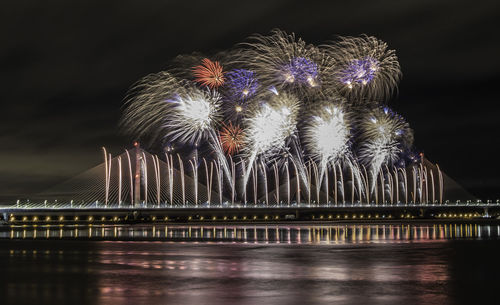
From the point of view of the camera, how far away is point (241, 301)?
1661cm

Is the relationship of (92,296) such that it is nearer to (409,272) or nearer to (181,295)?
(181,295)

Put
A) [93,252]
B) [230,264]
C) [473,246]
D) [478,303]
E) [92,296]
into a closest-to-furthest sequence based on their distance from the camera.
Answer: [478,303], [92,296], [230,264], [93,252], [473,246]

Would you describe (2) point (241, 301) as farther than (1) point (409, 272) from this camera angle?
No

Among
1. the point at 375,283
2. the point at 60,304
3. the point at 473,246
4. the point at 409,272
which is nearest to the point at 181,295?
the point at 60,304

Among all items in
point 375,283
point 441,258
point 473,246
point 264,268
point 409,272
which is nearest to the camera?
point 375,283

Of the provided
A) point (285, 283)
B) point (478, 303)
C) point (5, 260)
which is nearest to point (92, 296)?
point (285, 283)

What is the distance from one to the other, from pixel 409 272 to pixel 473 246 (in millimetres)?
15875

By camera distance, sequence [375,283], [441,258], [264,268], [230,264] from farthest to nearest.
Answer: [441,258]
[230,264]
[264,268]
[375,283]

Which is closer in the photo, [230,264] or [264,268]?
[264,268]

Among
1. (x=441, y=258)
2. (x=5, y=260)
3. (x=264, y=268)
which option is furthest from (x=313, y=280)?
(x=5, y=260)

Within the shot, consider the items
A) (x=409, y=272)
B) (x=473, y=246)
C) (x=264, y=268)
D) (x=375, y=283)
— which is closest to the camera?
(x=375, y=283)

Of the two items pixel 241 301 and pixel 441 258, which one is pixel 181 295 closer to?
pixel 241 301

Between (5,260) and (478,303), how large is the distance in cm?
2274

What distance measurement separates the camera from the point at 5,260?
29797mm
